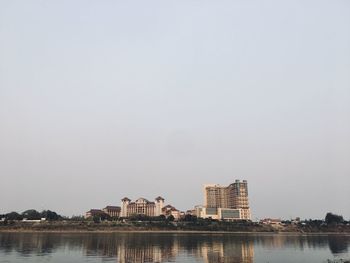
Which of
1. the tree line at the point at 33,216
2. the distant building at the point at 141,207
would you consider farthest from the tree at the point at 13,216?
the distant building at the point at 141,207

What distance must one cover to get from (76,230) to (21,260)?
83.2 metres

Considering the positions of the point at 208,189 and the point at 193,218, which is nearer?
the point at 193,218

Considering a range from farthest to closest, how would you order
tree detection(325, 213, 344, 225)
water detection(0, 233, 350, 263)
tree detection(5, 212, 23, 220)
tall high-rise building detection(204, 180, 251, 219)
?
tall high-rise building detection(204, 180, 251, 219) → tree detection(325, 213, 344, 225) → tree detection(5, 212, 23, 220) → water detection(0, 233, 350, 263)

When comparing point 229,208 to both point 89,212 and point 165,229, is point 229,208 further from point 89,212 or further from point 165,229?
point 89,212

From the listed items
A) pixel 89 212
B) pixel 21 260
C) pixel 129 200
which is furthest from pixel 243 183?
pixel 21 260

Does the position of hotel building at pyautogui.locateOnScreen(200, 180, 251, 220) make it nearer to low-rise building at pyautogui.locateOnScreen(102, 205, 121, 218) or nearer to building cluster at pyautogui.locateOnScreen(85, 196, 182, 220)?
building cluster at pyautogui.locateOnScreen(85, 196, 182, 220)

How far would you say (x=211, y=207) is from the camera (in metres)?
174

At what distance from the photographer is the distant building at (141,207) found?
17612cm

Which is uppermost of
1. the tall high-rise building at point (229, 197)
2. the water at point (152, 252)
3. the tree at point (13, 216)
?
the tall high-rise building at point (229, 197)

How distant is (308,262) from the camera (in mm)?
38625

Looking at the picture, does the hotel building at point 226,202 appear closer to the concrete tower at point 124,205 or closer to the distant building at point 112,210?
the concrete tower at point 124,205

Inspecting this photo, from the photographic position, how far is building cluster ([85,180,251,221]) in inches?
6645

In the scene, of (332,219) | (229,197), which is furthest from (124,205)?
(332,219)

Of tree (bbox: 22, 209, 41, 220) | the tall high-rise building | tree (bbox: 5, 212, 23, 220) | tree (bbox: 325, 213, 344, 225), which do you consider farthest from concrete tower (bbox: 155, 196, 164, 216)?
tree (bbox: 325, 213, 344, 225)
